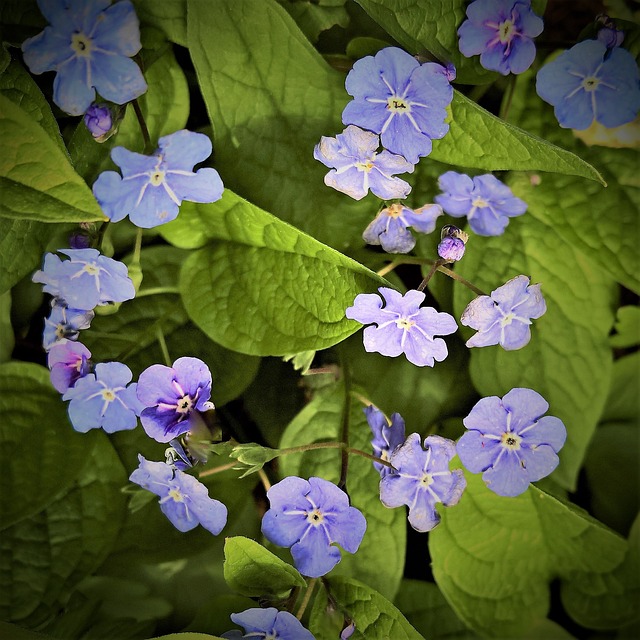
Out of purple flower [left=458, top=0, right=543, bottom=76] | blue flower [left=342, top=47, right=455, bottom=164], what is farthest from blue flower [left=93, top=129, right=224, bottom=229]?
purple flower [left=458, top=0, right=543, bottom=76]

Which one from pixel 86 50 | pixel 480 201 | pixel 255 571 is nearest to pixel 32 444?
pixel 255 571

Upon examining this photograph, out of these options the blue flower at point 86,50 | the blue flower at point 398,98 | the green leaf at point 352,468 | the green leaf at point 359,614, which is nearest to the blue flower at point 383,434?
the green leaf at point 352,468

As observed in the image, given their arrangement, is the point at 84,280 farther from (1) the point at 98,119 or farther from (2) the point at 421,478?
(2) the point at 421,478

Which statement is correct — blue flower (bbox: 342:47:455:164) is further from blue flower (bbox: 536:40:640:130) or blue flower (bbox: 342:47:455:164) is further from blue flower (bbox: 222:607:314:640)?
blue flower (bbox: 222:607:314:640)

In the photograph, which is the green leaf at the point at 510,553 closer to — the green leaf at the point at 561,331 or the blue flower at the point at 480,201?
the green leaf at the point at 561,331

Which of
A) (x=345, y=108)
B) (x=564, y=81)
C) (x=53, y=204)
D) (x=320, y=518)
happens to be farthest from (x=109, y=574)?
(x=564, y=81)
